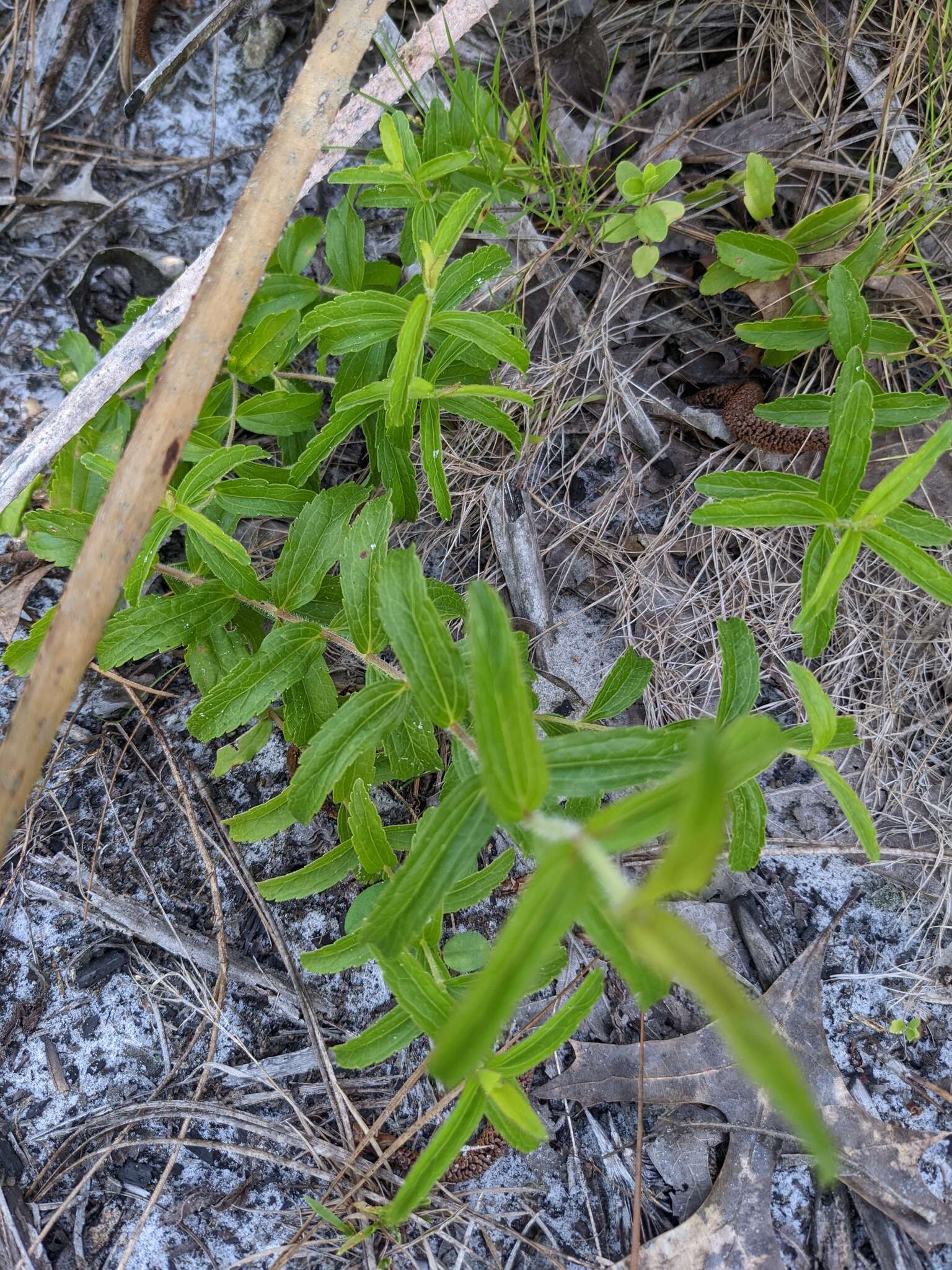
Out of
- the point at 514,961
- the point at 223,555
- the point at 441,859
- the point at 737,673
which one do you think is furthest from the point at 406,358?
the point at 514,961

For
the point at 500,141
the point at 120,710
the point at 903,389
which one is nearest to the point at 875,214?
the point at 903,389

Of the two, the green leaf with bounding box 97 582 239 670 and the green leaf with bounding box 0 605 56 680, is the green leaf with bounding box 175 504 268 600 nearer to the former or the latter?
the green leaf with bounding box 97 582 239 670

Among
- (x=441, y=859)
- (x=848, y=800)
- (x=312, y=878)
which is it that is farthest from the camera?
(x=312, y=878)

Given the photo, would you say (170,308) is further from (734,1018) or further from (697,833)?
(734,1018)

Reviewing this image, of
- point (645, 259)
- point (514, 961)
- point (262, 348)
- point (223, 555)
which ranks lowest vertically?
point (514, 961)


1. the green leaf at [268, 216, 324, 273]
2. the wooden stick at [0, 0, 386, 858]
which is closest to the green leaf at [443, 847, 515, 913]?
the wooden stick at [0, 0, 386, 858]

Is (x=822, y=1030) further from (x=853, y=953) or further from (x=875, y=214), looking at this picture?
(x=875, y=214)

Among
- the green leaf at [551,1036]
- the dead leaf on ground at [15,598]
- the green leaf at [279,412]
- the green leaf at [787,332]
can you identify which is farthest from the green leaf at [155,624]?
the green leaf at [787,332]
